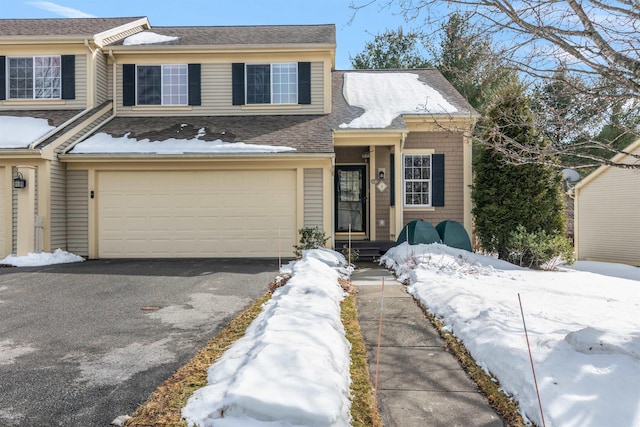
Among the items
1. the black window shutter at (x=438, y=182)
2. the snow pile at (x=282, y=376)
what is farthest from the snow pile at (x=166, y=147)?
the snow pile at (x=282, y=376)

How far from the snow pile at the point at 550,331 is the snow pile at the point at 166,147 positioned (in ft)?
14.2

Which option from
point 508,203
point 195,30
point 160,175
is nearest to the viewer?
point 508,203

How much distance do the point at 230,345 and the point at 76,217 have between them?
827cm

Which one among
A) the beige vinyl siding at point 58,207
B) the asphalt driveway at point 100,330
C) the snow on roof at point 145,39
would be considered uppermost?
the snow on roof at point 145,39

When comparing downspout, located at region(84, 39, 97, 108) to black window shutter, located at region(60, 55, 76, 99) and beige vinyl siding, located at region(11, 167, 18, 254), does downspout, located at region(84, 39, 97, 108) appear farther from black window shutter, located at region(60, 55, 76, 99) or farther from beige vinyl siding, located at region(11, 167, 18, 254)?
beige vinyl siding, located at region(11, 167, 18, 254)

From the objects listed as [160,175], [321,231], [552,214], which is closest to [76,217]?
[160,175]

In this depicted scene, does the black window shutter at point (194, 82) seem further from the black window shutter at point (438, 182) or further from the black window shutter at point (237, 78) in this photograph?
the black window shutter at point (438, 182)

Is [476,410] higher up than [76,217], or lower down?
lower down

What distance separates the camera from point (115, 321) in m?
5.02

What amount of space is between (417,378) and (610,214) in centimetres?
1514

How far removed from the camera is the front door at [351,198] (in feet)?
40.4

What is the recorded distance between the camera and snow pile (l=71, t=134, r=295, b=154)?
1003cm

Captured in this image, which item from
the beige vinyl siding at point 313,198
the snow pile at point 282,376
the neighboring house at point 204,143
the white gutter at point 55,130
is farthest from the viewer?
the beige vinyl siding at point 313,198

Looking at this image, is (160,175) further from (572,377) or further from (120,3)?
(572,377)
